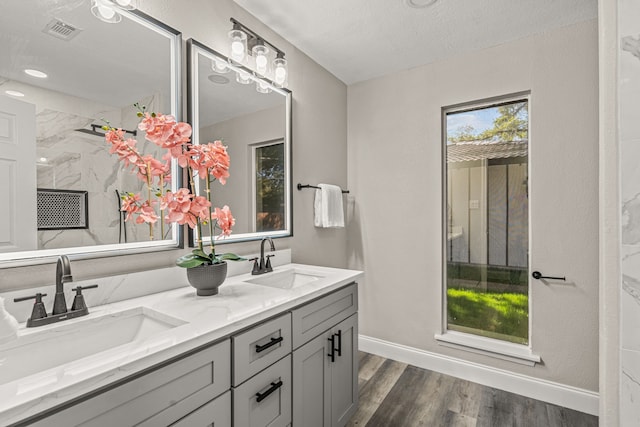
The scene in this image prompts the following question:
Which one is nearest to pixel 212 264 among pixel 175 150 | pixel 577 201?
pixel 175 150

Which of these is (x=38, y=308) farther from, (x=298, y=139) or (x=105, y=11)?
(x=298, y=139)

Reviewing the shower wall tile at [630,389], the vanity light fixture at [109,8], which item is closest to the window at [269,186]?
the vanity light fixture at [109,8]

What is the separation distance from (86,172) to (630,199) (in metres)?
1.78

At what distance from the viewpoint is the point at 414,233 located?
2527mm

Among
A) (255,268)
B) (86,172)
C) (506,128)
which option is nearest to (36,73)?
(86,172)

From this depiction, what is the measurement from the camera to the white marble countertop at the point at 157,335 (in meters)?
0.62

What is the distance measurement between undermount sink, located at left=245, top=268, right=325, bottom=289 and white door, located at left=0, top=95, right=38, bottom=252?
36.9 inches

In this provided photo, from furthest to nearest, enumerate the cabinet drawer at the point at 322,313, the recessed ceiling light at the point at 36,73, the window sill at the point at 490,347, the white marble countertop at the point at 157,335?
the window sill at the point at 490,347
the cabinet drawer at the point at 322,313
the recessed ceiling light at the point at 36,73
the white marble countertop at the point at 157,335

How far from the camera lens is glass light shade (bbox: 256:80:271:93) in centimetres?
195

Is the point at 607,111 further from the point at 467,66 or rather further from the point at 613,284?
the point at 467,66

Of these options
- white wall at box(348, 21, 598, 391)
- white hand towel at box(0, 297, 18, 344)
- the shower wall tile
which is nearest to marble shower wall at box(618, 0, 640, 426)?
the shower wall tile

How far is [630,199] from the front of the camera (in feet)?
2.86

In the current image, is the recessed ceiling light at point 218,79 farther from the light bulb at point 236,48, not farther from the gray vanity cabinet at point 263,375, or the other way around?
the gray vanity cabinet at point 263,375

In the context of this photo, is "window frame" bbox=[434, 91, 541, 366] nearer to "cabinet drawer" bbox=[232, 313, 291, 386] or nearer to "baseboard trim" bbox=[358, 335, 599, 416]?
"baseboard trim" bbox=[358, 335, 599, 416]
